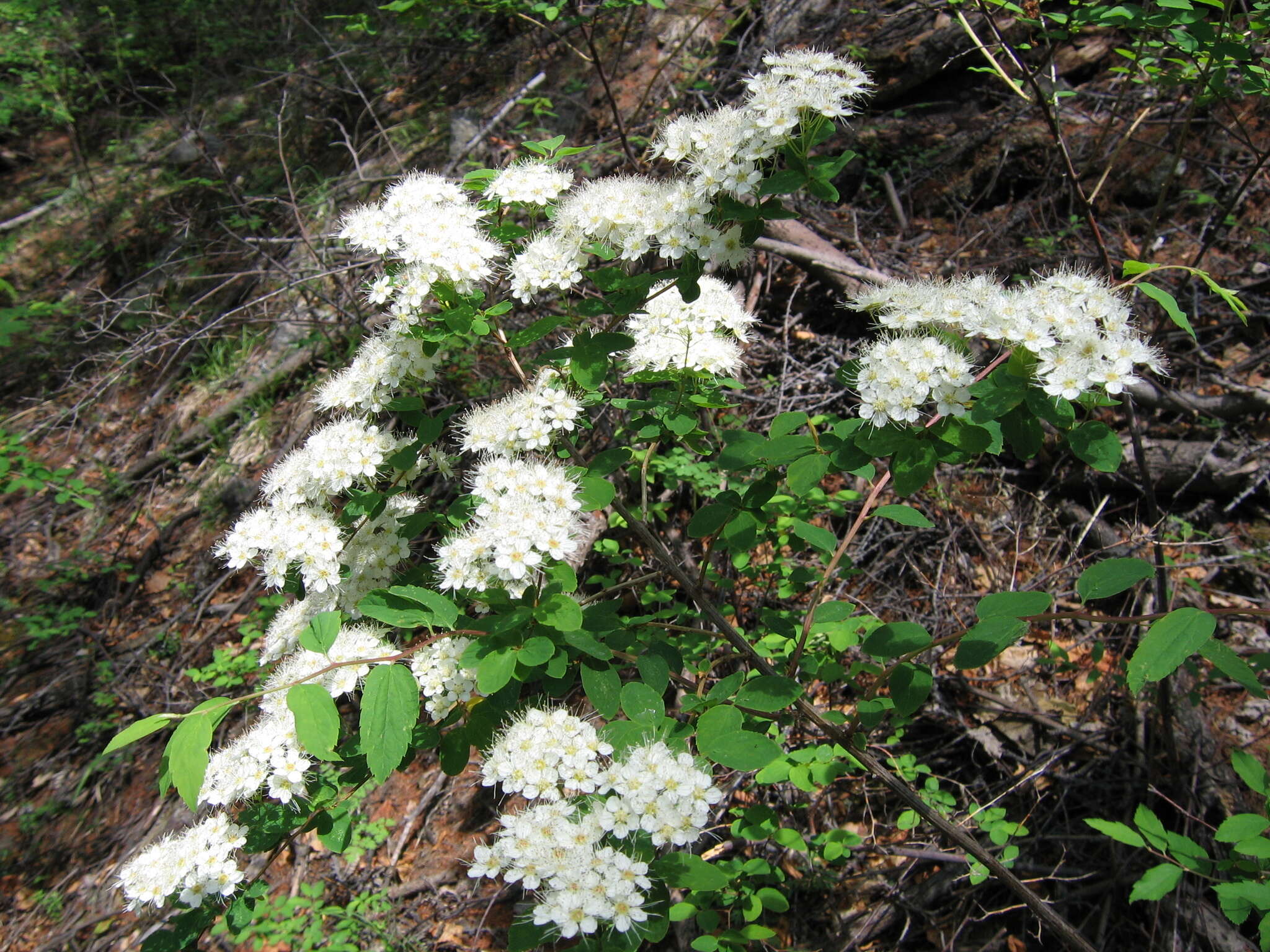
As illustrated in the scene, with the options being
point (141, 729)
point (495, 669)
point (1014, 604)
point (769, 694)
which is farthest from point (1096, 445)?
point (141, 729)

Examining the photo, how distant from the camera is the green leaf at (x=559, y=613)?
1.52 metres

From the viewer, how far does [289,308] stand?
4938mm

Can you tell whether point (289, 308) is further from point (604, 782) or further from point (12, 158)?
point (12, 158)

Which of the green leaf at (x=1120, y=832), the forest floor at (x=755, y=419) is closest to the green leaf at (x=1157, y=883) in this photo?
the green leaf at (x=1120, y=832)

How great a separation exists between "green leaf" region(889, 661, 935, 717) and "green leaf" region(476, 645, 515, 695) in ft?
2.77

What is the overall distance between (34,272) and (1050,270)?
8.48 meters

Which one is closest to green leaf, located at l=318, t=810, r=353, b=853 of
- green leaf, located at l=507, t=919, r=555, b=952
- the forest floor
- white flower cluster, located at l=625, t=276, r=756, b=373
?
green leaf, located at l=507, t=919, r=555, b=952

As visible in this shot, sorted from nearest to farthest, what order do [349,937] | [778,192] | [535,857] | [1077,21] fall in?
1. [535,857]
2. [778,192]
3. [1077,21]
4. [349,937]

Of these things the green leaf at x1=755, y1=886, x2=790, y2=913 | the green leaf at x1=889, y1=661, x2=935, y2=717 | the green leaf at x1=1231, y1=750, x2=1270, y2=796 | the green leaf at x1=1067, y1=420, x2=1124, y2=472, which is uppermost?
the green leaf at x1=1067, y1=420, x2=1124, y2=472

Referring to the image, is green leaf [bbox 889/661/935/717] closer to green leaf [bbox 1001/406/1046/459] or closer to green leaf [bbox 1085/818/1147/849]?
green leaf [bbox 1001/406/1046/459]

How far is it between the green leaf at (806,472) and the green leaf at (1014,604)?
1.37 feet

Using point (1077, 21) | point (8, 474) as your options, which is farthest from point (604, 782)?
point (8, 474)

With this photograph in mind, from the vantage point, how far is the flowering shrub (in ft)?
4.42

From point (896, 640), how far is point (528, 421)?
103cm
